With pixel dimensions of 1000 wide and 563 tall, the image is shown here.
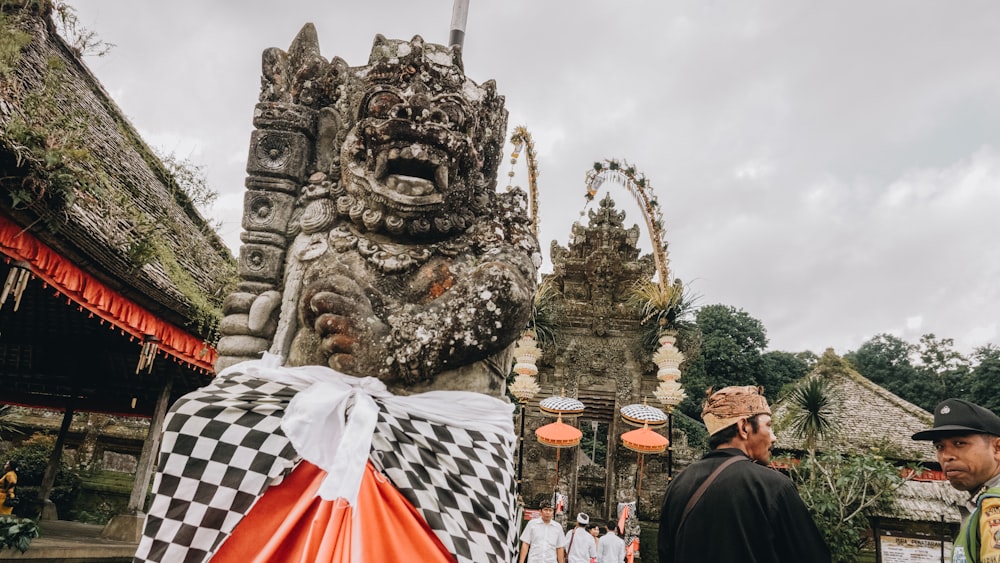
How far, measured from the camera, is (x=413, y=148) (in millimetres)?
2465

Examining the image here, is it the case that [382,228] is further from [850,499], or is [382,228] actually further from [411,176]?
[850,499]

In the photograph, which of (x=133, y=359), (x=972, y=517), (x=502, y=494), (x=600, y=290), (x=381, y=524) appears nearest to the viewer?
(x=381, y=524)

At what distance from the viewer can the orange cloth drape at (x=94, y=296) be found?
4.17 metres

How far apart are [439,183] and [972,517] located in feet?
8.15

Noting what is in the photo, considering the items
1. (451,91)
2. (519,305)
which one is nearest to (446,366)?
(519,305)

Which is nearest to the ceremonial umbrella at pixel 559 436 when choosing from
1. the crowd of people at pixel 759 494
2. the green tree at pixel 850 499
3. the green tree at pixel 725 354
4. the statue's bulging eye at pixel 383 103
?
the green tree at pixel 850 499

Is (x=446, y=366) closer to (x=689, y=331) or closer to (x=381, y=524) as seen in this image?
(x=381, y=524)

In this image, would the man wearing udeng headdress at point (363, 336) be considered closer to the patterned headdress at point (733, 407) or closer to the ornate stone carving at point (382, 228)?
the ornate stone carving at point (382, 228)

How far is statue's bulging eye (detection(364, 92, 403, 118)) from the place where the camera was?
99.4 inches

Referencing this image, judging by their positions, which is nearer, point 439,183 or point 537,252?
point 439,183

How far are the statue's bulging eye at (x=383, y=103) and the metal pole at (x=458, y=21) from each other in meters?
0.86

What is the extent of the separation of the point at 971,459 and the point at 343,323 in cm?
267

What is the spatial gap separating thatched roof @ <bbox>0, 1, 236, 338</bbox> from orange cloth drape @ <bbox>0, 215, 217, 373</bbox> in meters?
0.07

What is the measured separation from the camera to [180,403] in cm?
201
